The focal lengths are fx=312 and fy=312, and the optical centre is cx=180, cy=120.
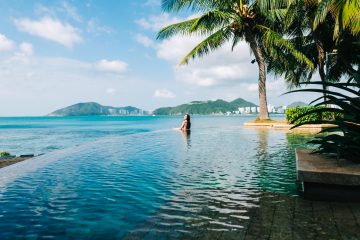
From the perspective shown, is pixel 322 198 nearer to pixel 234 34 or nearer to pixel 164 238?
pixel 164 238

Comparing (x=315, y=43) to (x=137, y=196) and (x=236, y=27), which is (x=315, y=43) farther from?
(x=137, y=196)

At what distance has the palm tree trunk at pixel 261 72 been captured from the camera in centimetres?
3017

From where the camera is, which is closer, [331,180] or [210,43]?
[331,180]

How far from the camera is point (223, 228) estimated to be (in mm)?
3973

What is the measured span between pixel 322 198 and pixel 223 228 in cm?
209

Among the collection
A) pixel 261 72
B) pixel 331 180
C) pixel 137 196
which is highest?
pixel 261 72

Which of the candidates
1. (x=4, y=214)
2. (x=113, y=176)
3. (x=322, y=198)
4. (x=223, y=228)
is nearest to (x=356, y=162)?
(x=322, y=198)

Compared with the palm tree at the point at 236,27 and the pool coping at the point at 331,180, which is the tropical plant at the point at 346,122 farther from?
the palm tree at the point at 236,27

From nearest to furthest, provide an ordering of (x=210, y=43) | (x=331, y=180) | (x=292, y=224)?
(x=292, y=224)
(x=331, y=180)
(x=210, y=43)

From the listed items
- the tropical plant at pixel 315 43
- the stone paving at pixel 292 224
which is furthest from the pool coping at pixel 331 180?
the tropical plant at pixel 315 43

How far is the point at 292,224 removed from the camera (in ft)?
13.2

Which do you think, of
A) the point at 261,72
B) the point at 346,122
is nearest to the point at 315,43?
the point at 261,72

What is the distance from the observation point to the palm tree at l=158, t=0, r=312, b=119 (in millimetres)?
27219

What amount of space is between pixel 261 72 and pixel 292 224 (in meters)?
28.2
